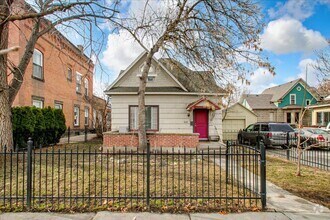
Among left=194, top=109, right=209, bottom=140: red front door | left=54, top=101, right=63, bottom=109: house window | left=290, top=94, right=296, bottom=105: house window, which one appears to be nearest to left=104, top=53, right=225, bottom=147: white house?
left=194, top=109, right=209, bottom=140: red front door

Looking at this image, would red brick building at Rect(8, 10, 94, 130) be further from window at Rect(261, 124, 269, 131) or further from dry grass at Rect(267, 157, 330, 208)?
window at Rect(261, 124, 269, 131)

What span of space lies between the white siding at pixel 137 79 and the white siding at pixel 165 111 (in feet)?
3.80

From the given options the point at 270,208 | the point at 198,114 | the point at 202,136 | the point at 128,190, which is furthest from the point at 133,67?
the point at 270,208

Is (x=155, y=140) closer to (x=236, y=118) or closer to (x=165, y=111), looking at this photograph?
(x=165, y=111)

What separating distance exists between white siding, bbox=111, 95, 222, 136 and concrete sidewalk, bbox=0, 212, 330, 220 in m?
11.5

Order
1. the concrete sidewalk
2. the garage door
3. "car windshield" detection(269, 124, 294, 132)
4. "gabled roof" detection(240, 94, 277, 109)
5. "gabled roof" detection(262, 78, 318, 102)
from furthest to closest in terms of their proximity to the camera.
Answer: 1. "gabled roof" detection(240, 94, 277, 109)
2. "gabled roof" detection(262, 78, 318, 102)
3. the garage door
4. "car windshield" detection(269, 124, 294, 132)
5. the concrete sidewalk

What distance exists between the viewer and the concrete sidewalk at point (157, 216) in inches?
169

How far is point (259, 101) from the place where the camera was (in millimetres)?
38406

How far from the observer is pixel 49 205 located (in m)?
4.82

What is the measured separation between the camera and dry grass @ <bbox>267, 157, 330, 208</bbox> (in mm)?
5688

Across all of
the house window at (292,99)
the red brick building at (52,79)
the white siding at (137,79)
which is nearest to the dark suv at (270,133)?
the white siding at (137,79)

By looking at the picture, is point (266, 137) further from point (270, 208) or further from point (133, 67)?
point (270, 208)

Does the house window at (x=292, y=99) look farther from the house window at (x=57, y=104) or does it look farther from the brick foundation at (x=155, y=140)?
the house window at (x=57, y=104)

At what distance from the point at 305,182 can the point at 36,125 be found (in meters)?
13.8
